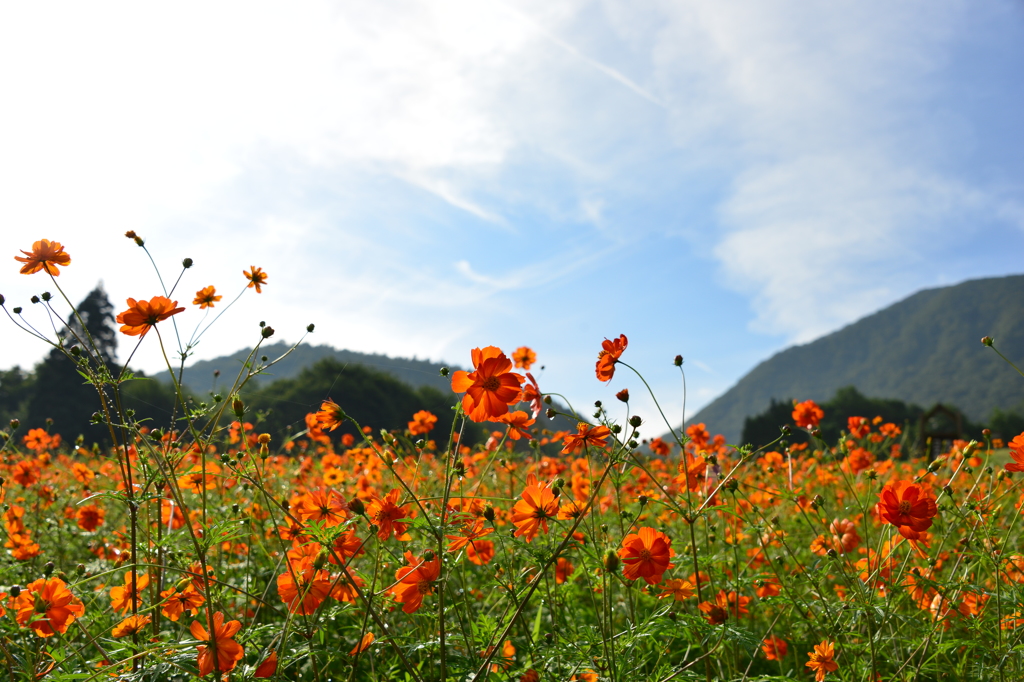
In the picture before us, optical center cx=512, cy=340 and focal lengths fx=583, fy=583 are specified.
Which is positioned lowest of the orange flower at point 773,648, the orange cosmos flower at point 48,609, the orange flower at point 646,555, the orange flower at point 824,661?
the orange flower at point 773,648

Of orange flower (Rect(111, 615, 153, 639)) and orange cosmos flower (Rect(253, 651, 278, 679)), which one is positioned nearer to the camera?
orange cosmos flower (Rect(253, 651, 278, 679))

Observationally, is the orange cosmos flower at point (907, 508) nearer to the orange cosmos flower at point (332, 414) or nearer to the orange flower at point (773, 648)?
the orange flower at point (773, 648)

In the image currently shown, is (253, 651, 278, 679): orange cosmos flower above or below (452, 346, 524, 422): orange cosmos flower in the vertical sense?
below

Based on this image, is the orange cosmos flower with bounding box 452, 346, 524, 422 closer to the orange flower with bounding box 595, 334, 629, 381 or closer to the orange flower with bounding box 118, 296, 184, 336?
the orange flower with bounding box 595, 334, 629, 381

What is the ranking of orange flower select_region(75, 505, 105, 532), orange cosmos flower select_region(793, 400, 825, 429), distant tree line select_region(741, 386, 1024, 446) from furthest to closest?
1. distant tree line select_region(741, 386, 1024, 446)
2. orange cosmos flower select_region(793, 400, 825, 429)
3. orange flower select_region(75, 505, 105, 532)

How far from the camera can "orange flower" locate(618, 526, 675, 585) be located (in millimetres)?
1436

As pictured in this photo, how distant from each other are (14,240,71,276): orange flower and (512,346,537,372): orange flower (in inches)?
67.5

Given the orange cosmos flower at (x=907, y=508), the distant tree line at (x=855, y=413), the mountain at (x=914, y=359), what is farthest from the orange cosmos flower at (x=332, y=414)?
the mountain at (x=914, y=359)

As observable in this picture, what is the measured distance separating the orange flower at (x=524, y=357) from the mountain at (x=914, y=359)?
385 feet

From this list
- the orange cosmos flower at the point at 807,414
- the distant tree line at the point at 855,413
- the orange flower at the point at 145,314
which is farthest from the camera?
the distant tree line at the point at 855,413

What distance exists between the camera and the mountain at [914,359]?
369 feet

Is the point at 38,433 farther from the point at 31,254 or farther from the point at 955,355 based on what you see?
the point at 955,355

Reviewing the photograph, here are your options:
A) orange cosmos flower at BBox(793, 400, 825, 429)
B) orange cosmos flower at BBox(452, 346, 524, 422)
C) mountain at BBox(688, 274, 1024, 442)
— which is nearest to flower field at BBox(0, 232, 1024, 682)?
orange cosmos flower at BBox(452, 346, 524, 422)

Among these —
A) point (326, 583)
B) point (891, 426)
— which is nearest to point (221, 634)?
point (326, 583)
